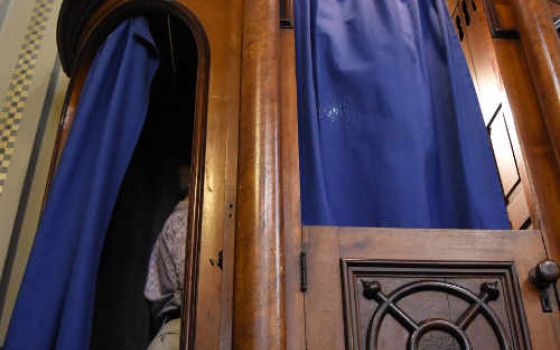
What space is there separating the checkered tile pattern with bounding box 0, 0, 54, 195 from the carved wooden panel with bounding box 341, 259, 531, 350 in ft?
5.32

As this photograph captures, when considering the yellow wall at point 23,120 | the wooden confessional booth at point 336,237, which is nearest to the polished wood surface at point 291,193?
the wooden confessional booth at point 336,237

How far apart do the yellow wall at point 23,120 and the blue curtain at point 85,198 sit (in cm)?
72

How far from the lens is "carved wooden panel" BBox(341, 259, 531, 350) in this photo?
120 cm

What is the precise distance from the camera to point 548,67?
152 cm

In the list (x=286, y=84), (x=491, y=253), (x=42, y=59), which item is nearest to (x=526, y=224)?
(x=491, y=253)

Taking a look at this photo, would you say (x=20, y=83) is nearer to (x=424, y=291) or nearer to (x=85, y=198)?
(x=85, y=198)

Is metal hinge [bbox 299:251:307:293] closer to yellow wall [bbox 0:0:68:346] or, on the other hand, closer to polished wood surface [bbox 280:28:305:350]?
polished wood surface [bbox 280:28:305:350]

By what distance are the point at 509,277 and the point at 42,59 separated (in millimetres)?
2153

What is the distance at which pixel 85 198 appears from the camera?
1.50 meters

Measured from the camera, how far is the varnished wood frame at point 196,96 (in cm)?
125

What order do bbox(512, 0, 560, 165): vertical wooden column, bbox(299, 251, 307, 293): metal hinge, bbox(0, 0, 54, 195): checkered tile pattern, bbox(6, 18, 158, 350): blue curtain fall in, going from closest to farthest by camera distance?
bbox(299, 251, 307, 293): metal hinge
bbox(6, 18, 158, 350): blue curtain
bbox(512, 0, 560, 165): vertical wooden column
bbox(0, 0, 54, 195): checkered tile pattern

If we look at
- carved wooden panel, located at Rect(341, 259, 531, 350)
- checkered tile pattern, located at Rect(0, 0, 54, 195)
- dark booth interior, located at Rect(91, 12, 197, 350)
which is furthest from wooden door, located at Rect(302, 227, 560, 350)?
checkered tile pattern, located at Rect(0, 0, 54, 195)

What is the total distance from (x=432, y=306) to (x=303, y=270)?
29 centimetres

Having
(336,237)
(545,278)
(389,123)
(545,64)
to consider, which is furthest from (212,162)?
(545,64)
